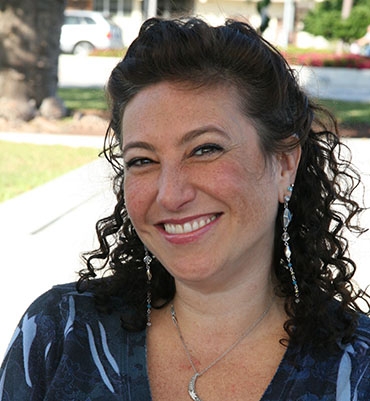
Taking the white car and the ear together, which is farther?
the white car

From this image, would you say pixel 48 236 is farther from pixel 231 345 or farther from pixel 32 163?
pixel 231 345

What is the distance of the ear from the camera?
2.31m

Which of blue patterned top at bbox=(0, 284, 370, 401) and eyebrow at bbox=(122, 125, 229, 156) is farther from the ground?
eyebrow at bbox=(122, 125, 229, 156)

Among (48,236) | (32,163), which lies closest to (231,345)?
(48,236)

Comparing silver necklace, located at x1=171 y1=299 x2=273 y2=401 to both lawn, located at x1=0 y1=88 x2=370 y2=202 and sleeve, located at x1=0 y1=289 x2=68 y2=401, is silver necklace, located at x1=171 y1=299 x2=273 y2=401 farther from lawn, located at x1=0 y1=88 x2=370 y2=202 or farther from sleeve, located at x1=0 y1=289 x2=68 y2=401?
lawn, located at x1=0 y1=88 x2=370 y2=202

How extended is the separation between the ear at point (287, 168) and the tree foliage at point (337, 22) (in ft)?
116

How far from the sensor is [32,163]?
1080 centimetres

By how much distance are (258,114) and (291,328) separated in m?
0.58

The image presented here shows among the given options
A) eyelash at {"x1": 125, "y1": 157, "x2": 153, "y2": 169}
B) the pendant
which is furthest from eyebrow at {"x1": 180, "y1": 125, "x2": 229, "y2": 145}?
the pendant

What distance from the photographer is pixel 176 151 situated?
213 centimetres

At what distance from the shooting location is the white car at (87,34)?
3450cm

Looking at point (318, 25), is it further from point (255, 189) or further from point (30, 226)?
point (255, 189)

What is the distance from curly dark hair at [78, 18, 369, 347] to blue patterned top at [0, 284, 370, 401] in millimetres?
55

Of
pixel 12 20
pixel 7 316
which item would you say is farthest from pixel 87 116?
pixel 7 316
